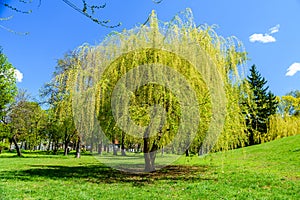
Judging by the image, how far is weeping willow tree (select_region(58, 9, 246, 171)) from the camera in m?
6.34

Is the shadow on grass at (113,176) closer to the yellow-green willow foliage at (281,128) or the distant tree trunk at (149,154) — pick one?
the distant tree trunk at (149,154)

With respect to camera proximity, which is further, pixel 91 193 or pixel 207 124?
pixel 207 124

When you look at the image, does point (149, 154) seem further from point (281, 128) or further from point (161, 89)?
point (281, 128)

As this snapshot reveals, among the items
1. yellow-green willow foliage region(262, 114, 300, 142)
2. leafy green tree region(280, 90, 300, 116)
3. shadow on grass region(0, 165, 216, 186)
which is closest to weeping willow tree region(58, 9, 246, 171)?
shadow on grass region(0, 165, 216, 186)

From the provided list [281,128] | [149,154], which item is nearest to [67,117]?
[149,154]

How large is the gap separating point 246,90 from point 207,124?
138 cm

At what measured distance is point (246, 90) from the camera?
6.73 metres

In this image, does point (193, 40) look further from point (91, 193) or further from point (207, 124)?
point (91, 193)

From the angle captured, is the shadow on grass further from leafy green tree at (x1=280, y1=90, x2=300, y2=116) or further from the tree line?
leafy green tree at (x1=280, y1=90, x2=300, y2=116)

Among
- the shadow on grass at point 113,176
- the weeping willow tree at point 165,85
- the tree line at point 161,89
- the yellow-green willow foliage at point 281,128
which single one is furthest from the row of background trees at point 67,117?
the shadow on grass at point 113,176

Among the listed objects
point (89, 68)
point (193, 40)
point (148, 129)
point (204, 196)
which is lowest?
point (204, 196)

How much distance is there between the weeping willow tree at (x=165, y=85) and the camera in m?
6.34

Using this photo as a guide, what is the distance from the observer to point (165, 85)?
6281 millimetres

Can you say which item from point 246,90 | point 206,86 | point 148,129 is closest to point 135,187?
point 148,129
